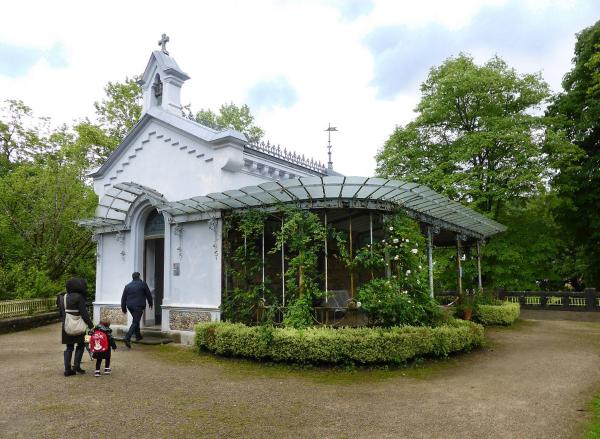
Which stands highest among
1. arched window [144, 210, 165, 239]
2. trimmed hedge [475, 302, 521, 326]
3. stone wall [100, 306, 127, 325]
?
arched window [144, 210, 165, 239]

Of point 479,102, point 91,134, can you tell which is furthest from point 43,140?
point 479,102

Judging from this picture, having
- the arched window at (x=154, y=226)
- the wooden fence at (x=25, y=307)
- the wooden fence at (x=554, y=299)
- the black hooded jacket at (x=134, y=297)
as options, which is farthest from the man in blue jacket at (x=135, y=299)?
the wooden fence at (x=554, y=299)

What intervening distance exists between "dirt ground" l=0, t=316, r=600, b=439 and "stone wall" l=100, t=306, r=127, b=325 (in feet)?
9.66

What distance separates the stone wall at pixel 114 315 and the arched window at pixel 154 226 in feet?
7.74

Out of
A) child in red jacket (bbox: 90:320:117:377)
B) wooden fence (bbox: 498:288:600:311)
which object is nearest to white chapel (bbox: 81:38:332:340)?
child in red jacket (bbox: 90:320:117:377)

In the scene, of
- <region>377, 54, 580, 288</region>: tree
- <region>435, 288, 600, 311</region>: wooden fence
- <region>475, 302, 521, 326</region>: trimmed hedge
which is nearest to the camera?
<region>475, 302, 521, 326</region>: trimmed hedge

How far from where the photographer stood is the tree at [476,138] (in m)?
17.6

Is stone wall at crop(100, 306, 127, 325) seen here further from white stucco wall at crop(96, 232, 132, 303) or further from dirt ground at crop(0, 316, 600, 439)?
dirt ground at crop(0, 316, 600, 439)

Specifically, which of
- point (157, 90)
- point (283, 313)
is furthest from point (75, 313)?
point (157, 90)

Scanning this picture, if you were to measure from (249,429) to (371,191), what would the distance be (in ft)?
18.5

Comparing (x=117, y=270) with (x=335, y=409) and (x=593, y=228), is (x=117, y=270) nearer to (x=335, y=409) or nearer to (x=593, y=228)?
(x=335, y=409)

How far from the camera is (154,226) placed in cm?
1271

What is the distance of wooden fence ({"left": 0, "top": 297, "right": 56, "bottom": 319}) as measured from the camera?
1417 centimetres

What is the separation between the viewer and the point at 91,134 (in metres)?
24.0
